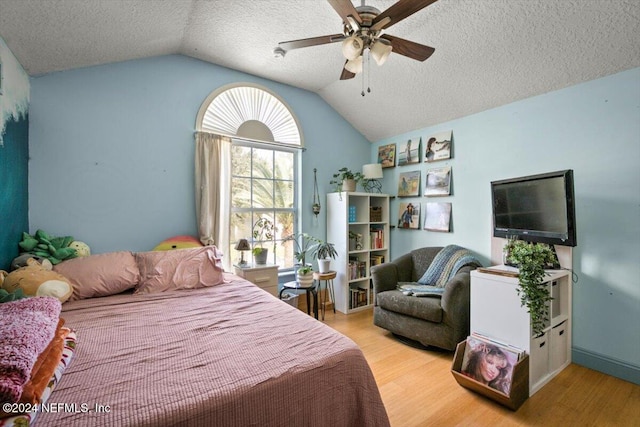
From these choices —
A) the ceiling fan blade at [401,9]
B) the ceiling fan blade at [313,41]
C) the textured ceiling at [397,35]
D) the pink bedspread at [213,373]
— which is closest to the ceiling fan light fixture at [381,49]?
the ceiling fan blade at [401,9]

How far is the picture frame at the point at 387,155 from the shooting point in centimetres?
395

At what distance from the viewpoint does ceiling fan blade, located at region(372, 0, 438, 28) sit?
143 cm

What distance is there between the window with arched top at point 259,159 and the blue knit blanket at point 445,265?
1.64m

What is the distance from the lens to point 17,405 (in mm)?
770

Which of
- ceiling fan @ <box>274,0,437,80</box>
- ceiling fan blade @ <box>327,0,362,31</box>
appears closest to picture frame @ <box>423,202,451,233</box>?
ceiling fan @ <box>274,0,437,80</box>

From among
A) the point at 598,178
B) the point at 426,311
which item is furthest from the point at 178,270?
the point at 598,178

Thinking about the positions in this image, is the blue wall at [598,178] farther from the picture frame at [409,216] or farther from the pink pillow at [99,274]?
the pink pillow at [99,274]

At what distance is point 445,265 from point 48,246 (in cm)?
352

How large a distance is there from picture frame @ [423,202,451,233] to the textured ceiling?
42.5 inches

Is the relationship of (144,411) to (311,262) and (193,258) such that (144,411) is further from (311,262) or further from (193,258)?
(311,262)

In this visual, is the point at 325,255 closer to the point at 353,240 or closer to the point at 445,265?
the point at 353,240

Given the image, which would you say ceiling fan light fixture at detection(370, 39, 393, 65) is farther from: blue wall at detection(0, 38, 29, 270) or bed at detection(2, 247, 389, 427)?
blue wall at detection(0, 38, 29, 270)

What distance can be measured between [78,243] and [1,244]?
491mm

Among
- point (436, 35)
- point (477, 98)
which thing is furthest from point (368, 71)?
point (477, 98)
